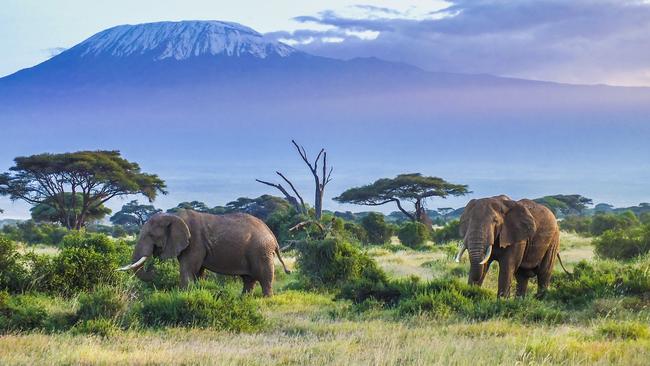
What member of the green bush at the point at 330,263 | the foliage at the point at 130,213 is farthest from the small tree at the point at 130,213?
the green bush at the point at 330,263

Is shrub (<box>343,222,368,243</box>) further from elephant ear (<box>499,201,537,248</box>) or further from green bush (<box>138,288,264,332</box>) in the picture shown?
green bush (<box>138,288,264,332</box>)

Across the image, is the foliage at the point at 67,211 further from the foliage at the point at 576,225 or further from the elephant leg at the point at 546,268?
the elephant leg at the point at 546,268

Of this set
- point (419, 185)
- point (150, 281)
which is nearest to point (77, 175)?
point (419, 185)

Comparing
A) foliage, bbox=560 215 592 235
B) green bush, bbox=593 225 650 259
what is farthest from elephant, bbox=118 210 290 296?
foliage, bbox=560 215 592 235

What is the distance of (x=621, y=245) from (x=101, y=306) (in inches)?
814

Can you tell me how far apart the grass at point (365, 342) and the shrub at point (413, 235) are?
2798 centimetres

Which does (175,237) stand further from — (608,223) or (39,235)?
(608,223)

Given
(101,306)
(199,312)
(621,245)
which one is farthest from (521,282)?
(621,245)

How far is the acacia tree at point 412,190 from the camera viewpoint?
58625 mm

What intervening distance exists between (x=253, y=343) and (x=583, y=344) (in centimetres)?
408

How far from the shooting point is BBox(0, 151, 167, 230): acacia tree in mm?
49125

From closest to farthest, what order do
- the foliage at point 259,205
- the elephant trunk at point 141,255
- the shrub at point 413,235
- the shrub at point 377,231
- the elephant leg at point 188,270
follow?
the elephant trunk at point 141,255, the elephant leg at point 188,270, the shrub at point 413,235, the shrub at point 377,231, the foliage at point 259,205

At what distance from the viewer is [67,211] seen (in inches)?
2072

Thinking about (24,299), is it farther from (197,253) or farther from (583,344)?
(583,344)
